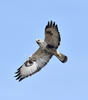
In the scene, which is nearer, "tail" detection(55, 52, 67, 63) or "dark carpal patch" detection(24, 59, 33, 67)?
"tail" detection(55, 52, 67, 63)

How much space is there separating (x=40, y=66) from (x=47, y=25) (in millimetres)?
2058

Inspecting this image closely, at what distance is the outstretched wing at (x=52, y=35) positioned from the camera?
64.3 feet

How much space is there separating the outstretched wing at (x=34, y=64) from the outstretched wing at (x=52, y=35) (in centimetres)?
79

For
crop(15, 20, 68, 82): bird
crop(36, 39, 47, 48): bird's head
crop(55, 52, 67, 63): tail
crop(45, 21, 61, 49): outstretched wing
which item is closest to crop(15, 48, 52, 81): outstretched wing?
crop(15, 20, 68, 82): bird

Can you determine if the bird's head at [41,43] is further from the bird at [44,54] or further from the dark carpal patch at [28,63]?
the dark carpal patch at [28,63]

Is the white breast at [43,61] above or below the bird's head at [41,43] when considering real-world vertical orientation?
below

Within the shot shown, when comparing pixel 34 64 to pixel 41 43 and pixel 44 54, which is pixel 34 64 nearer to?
pixel 44 54

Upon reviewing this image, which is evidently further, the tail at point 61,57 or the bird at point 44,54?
the tail at point 61,57

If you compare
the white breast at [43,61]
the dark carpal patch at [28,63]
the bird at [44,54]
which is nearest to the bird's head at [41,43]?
the bird at [44,54]

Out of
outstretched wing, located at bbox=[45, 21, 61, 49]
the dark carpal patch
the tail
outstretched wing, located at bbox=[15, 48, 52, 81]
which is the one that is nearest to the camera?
outstretched wing, located at bbox=[45, 21, 61, 49]

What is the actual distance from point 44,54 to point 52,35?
135 centimetres

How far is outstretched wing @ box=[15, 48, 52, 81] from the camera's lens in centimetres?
2072

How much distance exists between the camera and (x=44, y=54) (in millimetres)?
20766

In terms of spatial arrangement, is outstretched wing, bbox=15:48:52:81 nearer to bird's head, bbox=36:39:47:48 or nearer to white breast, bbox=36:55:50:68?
white breast, bbox=36:55:50:68
